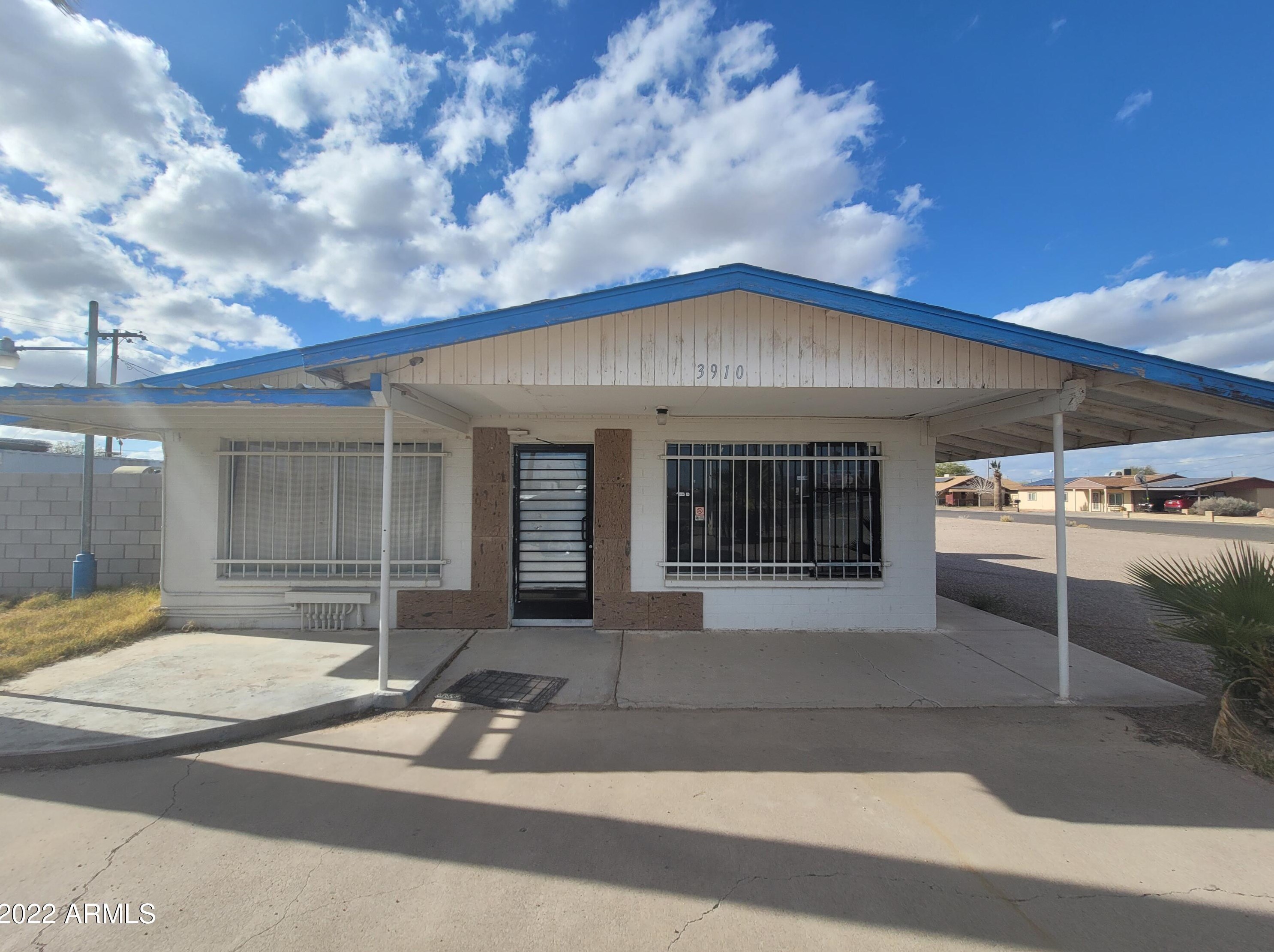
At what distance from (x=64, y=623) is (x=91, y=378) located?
19.9 ft

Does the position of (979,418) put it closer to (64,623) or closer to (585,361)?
(585,361)

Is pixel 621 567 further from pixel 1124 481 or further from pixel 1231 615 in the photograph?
pixel 1124 481

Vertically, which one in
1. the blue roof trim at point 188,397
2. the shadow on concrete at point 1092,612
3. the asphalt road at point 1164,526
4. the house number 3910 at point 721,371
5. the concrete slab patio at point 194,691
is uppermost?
the house number 3910 at point 721,371

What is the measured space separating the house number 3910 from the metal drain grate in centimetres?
296

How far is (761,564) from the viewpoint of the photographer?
6.57 metres

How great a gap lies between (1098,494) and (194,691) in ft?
234

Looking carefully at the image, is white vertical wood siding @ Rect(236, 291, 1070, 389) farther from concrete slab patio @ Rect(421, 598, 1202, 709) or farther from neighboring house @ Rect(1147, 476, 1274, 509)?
neighboring house @ Rect(1147, 476, 1274, 509)

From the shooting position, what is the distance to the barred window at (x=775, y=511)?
21.5 ft

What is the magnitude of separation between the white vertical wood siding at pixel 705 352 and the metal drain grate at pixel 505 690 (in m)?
2.61

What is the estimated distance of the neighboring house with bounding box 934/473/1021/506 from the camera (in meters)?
63.0

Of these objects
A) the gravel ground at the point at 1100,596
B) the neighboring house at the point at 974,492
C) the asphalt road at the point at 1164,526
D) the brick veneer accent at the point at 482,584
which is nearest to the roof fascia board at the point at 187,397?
the brick veneer accent at the point at 482,584

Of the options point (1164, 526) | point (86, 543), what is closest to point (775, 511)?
point (86, 543)

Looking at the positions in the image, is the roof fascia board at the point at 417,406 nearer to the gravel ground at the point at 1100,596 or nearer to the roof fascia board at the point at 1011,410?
the roof fascia board at the point at 1011,410

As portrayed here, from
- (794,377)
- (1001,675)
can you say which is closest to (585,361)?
(794,377)
